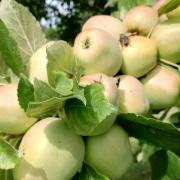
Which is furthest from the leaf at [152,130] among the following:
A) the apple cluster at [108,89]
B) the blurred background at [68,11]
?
the blurred background at [68,11]

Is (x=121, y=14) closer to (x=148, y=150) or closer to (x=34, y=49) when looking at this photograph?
(x=34, y=49)

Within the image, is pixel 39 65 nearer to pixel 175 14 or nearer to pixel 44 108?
pixel 44 108

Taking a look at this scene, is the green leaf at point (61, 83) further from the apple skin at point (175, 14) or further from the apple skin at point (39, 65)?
the apple skin at point (175, 14)

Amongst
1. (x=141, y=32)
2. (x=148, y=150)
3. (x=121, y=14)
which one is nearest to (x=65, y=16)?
(x=148, y=150)

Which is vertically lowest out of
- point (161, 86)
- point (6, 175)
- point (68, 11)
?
point (68, 11)

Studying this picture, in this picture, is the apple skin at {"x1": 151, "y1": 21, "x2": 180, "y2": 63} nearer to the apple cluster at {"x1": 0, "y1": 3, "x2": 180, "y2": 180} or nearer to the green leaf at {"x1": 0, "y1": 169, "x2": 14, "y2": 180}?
the apple cluster at {"x1": 0, "y1": 3, "x2": 180, "y2": 180}

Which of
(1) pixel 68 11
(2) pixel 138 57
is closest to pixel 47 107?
(2) pixel 138 57
